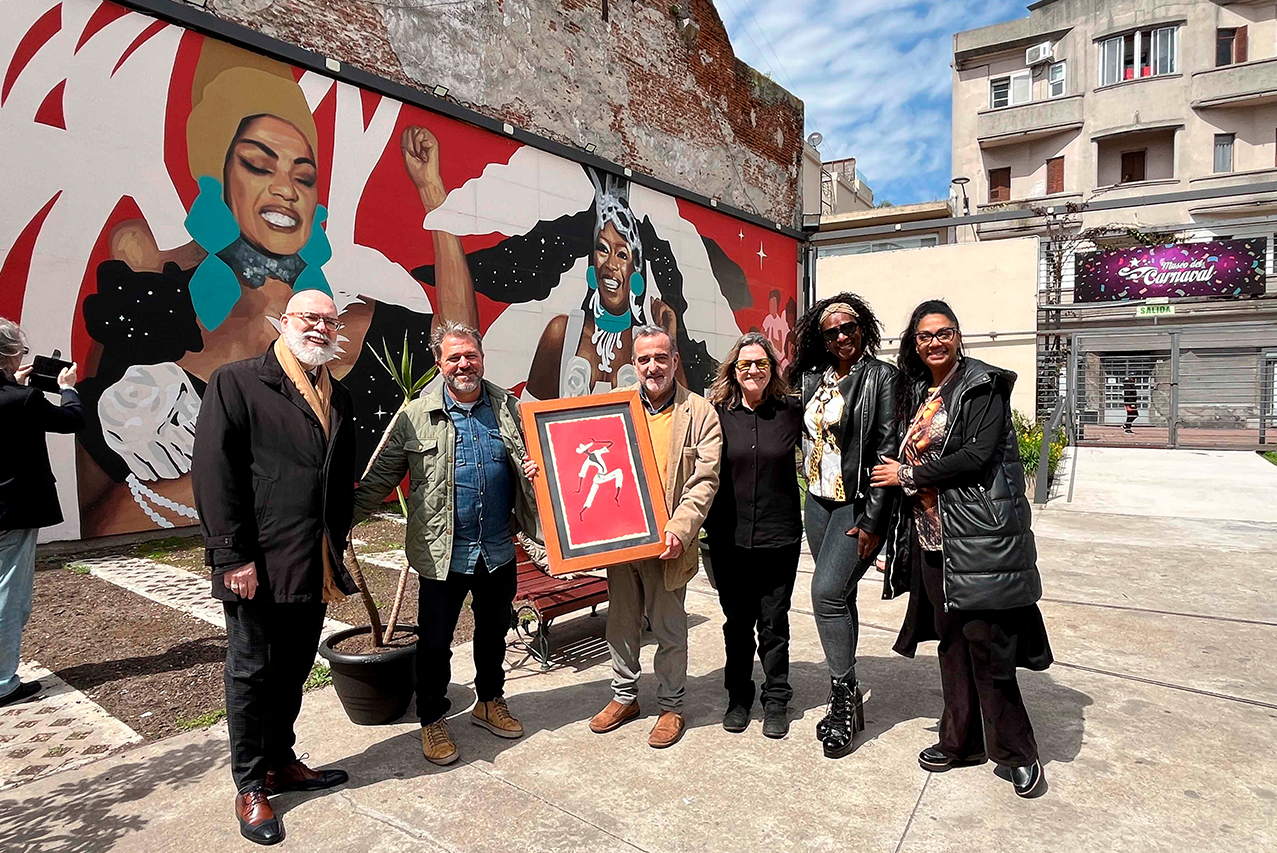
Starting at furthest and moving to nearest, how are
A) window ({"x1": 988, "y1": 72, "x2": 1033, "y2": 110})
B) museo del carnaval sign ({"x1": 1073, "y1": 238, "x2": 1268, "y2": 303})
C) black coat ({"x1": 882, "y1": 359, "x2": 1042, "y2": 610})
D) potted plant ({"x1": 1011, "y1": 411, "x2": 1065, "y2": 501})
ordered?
window ({"x1": 988, "y1": 72, "x2": 1033, "y2": 110}) < museo del carnaval sign ({"x1": 1073, "y1": 238, "x2": 1268, "y2": 303}) < potted plant ({"x1": 1011, "y1": 411, "x2": 1065, "y2": 501}) < black coat ({"x1": 882, "y1": 359, "x2": 1042, "y2": 610})

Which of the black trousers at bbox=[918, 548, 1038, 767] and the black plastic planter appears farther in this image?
the black plastic planter

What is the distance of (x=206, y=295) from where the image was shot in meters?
8.29

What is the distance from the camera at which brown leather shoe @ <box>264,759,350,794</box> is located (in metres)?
2.97

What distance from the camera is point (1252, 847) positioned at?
8.48 feet

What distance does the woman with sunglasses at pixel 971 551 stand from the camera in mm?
2902

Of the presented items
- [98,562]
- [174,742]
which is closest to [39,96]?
[98,562]

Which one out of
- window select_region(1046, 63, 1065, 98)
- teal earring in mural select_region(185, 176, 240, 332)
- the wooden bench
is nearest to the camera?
the wooden bench

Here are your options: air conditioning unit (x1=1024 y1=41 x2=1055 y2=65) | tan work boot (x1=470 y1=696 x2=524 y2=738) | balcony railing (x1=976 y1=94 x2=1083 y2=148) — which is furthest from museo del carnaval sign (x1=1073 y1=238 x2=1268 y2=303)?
tan work boot (x1=470 y1=696 x2=524 y2=738)

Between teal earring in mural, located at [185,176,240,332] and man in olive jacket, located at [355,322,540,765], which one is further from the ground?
teal earring in mural, located at [185,176,240,332]

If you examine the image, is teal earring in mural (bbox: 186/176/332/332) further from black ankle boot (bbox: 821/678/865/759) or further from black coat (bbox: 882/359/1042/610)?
black coat (bbox: 882/359/1042/610)

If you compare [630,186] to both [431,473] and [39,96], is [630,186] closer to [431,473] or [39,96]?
[39,96]

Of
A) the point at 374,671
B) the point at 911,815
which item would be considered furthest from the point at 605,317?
the point at 911,815

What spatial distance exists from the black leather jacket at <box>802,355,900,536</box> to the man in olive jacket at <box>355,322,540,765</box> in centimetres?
142

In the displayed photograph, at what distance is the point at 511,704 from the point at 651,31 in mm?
15146
